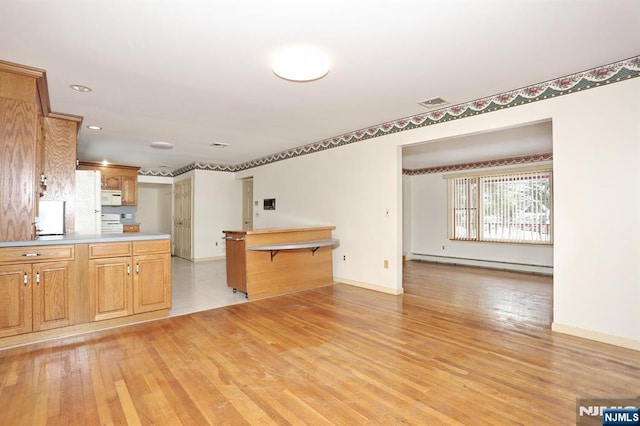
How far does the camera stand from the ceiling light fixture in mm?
2475

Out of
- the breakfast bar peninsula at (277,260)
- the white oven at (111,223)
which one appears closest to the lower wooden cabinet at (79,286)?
the breakfast bar peninsula at (277,260)

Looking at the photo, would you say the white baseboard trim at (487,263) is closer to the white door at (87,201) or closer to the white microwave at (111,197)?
the white door at (87,201)

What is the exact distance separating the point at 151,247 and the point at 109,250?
377mm

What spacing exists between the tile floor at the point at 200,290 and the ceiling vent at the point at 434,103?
131 inches

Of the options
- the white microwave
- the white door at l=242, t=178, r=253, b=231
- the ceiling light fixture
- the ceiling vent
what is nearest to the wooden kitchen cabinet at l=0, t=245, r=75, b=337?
Answer: the ceiling light fixture

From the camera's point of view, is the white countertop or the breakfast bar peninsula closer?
the white countertop

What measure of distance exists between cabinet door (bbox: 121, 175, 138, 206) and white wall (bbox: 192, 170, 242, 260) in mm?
1244

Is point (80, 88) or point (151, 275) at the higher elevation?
point (80, 88)

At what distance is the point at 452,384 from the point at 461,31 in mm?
2420

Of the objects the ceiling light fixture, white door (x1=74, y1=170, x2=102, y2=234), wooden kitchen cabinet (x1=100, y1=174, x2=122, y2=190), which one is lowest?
white door (x1=74, y1=170, x2=102, y2=234)

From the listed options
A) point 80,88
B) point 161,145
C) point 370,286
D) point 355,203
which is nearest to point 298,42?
point 80,88

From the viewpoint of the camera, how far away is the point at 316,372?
7.50 feet

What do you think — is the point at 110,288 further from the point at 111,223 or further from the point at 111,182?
the point at 111,182

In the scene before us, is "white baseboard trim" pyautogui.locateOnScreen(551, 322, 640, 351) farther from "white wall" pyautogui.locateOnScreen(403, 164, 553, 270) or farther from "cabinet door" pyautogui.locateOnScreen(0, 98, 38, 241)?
"cabinet door" pyautogui.locateOnScreen(0, 98, 38, 241)
